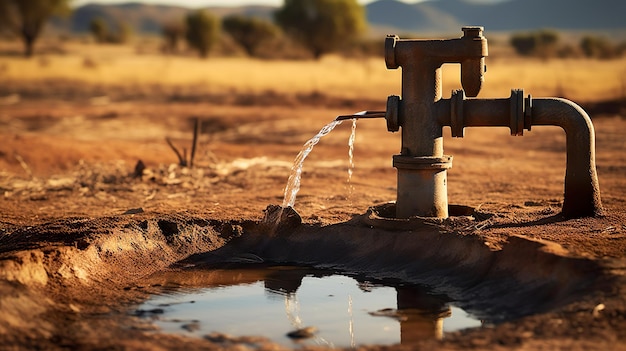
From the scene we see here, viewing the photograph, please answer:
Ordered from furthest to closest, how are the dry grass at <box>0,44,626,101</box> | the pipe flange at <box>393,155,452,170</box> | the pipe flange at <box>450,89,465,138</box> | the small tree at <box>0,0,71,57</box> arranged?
the small tree at <box>0,0,71,57</box> < the dry grass at <box>0,44,626,101</box> < the pipe flange at <box>393,155,452,170</box> < the pipe flange at <box>450,89,465,138</box>

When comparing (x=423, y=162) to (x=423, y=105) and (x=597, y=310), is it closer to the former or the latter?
(x=423, y=105)

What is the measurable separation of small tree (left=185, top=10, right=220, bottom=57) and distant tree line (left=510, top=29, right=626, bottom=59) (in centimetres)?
1567

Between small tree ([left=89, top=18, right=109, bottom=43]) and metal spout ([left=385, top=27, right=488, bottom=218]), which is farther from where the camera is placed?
small tree ([left=89, top=18, right=109, bottom=43])

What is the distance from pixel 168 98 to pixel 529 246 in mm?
17924

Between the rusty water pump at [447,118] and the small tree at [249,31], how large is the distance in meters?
40.2

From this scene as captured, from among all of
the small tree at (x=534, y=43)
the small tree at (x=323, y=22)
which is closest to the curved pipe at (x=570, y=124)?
the small tree at (x=323, y=22)

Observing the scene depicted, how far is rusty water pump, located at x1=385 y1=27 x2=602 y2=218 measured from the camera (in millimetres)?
6832

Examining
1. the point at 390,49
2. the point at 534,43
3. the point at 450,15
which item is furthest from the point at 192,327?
the point at 450,15

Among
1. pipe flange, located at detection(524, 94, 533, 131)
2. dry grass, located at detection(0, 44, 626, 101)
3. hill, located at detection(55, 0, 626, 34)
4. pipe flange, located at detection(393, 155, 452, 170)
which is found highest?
hill, located at detection(55, 0, 626, 34)

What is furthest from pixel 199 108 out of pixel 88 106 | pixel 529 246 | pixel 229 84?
pixel 529 246

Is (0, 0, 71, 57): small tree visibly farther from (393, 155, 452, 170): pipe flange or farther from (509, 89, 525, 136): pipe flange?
(509, 89, 525, 136): pipe flange

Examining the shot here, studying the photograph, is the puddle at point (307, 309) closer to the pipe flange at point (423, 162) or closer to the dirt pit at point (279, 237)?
the dirt pit at point (279, 237)

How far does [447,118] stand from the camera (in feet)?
22.9

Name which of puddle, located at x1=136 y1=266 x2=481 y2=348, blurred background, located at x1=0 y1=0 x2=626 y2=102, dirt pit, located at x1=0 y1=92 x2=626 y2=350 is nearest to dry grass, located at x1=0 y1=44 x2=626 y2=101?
blurred background, located at x1=0 y1=0 x2=626 y2=102
